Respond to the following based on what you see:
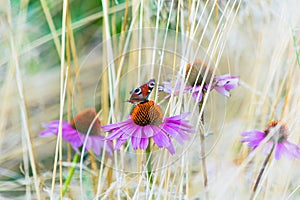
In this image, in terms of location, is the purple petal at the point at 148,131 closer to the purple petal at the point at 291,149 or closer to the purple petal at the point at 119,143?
the purple petal at the point at 119,143

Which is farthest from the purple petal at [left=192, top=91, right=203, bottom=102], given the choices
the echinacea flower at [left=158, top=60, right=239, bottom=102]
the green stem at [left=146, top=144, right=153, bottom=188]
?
the green stem at [left=146, top=144, right=153, bottom=188]

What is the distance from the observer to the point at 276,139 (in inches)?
26.1

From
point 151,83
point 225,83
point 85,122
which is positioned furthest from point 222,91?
point 85,122

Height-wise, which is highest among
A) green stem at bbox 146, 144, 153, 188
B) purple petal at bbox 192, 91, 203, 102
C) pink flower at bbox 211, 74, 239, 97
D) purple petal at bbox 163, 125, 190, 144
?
pink flower at bbox 211, 74, 239, 97

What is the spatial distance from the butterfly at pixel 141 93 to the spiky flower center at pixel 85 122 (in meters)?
0.06

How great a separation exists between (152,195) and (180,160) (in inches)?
2.8

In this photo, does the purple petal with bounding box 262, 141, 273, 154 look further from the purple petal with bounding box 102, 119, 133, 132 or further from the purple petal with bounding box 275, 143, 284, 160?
the purple petal with bounding box 102, 119, 133, 132

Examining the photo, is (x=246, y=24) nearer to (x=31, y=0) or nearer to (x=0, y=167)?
(x=31, y=0)

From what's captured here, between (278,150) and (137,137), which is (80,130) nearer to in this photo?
(137,137)

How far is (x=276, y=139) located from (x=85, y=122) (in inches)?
12.2

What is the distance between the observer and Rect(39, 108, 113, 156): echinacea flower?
60 cm

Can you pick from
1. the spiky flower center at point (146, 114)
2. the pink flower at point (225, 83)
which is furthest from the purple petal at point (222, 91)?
the spiky flower center at point (146, 114)

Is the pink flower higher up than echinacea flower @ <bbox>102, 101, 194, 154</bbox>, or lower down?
higher up

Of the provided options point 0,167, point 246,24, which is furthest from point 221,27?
point 0,167
